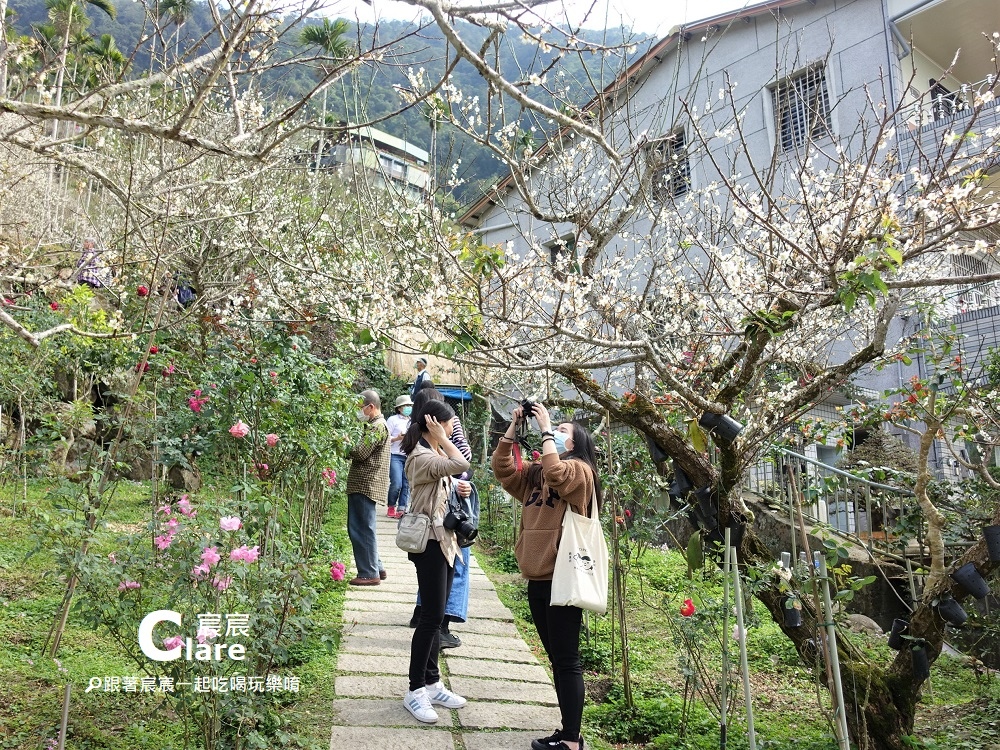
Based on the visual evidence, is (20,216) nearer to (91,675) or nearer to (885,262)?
(91,675)

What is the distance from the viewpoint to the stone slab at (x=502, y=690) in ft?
13.8

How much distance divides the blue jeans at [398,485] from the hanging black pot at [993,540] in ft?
15.7

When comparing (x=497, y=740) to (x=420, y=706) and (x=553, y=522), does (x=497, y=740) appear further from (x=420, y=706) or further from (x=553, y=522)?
(x=553, y=522)

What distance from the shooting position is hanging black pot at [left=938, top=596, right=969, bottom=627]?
3584mm

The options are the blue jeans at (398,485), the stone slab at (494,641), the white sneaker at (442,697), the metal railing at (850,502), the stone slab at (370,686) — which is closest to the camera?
the white sneaker at (442,697)

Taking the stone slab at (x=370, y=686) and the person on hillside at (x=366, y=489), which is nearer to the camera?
the stone slab at (x=370, y=686)

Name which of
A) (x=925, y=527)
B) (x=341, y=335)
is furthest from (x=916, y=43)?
(x=341, y=335)

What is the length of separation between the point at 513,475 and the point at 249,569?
4.32 ft

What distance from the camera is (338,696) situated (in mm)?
3949

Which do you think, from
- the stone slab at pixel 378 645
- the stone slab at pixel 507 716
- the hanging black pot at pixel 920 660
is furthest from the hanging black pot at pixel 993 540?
the stone slab at pixel 378 645

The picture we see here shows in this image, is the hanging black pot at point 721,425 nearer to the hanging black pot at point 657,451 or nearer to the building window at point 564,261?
the hanging black pot at point 657,451

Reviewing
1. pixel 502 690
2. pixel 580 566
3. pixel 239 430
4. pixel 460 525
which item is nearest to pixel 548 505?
pixel 580 566

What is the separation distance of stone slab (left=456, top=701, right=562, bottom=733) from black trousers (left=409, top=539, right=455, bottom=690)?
23 cm

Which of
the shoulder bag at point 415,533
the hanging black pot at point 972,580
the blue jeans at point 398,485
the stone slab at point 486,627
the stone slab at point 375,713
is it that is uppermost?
the blue jeans at point 398,485
